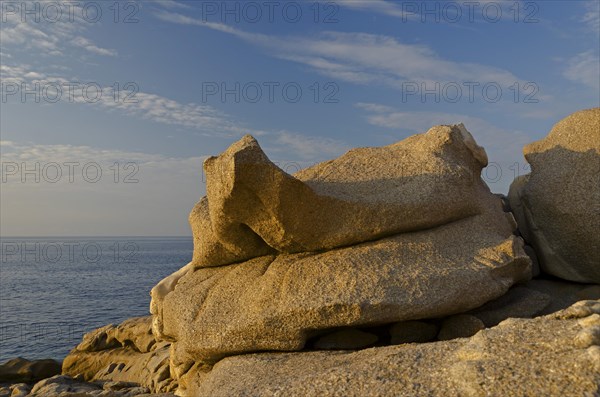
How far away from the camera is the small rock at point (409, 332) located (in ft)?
29.6

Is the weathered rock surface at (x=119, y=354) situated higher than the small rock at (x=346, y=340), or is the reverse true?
the small rock at (x=346, y=340)

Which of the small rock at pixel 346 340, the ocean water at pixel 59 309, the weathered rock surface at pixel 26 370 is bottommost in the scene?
the ocean water at pixel 59 309

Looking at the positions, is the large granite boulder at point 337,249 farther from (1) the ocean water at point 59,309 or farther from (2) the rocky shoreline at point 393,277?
(1) the ocean water at point 59,309

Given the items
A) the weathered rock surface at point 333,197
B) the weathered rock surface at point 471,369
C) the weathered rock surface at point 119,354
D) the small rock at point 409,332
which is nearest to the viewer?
the weathered rock surface at point 471,369

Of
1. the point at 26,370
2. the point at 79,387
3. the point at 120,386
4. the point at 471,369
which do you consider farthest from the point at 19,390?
the point at 471,369

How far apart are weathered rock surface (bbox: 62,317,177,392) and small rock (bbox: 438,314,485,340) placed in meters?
8.17

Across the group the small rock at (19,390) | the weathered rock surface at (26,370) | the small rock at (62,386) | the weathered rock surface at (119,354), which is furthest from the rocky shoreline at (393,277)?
the weathered rock surface at (26,370)

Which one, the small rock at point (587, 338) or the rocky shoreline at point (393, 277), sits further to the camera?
the rocky shoreline at point (393, 277)

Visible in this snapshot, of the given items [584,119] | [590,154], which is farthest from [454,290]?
[584,119]

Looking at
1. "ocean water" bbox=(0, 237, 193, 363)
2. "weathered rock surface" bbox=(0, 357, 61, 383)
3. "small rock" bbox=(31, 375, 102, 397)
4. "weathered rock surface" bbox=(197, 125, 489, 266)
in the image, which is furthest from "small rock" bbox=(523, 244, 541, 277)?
"ocean water" bbox=(0, 237, 193, 363)

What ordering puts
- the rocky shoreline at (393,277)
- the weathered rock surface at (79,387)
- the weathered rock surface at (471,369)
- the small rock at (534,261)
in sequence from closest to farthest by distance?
1. the weathered rock surface at (471,369)
2. the rocky shoreline at (393,277)
3. the small rock at (534,261)
4. the weathered rock surface at (79,387)

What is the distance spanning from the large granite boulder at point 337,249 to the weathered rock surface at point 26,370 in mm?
9832

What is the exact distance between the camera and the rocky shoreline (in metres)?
6.37

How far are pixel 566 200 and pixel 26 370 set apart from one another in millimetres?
17844
